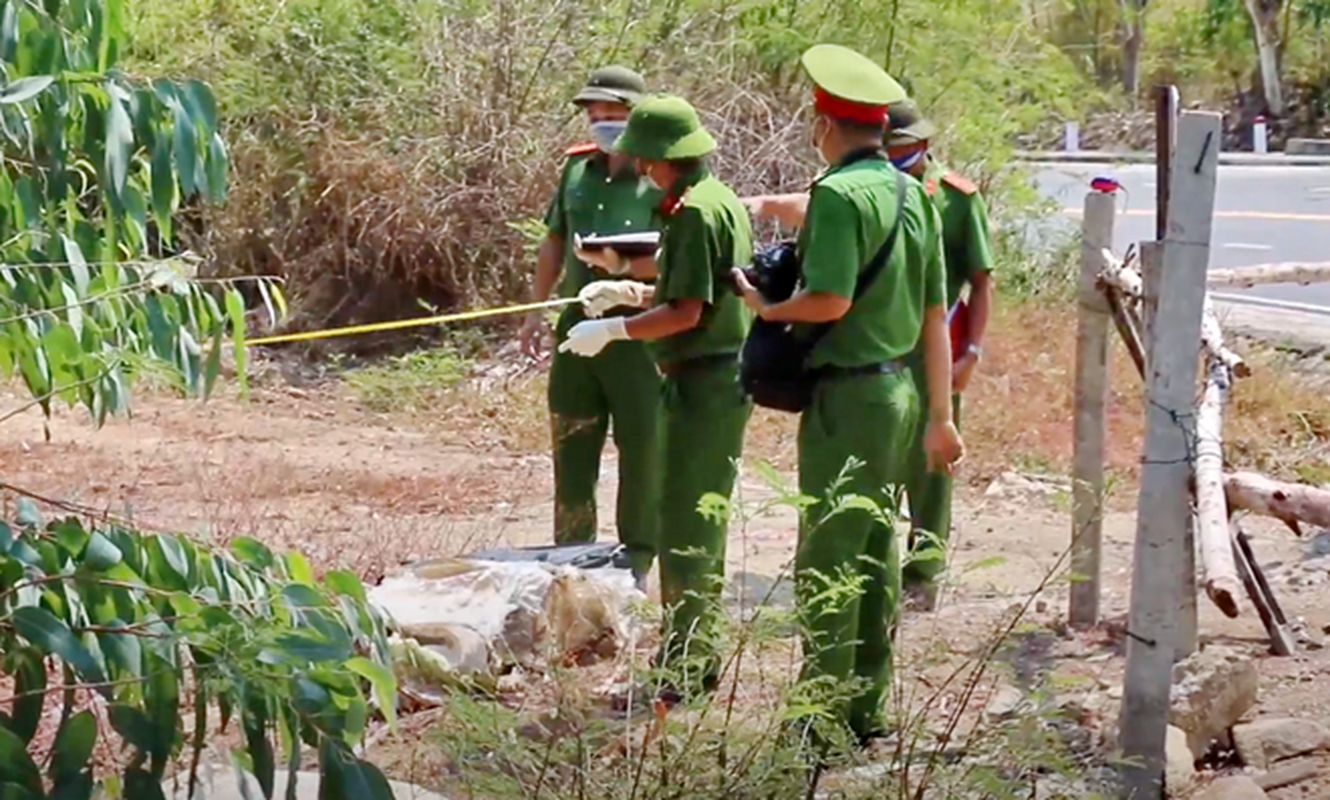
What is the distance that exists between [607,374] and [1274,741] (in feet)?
8.00

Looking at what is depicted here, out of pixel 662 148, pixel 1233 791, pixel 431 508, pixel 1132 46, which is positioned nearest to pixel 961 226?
pixel 662 148

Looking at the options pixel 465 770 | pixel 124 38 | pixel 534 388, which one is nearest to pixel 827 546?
pixel 465 770

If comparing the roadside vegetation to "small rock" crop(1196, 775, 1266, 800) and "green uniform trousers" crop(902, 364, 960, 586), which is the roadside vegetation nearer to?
"small rock" crop(1196, 775, 1266, 800)

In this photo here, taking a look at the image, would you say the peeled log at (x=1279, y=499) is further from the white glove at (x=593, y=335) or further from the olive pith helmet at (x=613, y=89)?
the olive pith helmet at (x=613, y=89)

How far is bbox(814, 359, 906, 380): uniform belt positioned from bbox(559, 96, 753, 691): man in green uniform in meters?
0.56

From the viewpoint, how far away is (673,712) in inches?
150

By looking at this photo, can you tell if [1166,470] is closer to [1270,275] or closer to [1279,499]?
[1279,499]

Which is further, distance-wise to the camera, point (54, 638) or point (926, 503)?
point (926, 503)

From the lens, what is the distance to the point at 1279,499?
463cm

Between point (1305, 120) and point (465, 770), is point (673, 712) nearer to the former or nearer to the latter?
point (465, 770)

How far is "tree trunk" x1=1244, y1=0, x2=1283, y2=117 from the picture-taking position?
34.3 m

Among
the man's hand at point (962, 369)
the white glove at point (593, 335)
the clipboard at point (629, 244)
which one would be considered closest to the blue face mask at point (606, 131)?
the clipboard at point (629, 244)

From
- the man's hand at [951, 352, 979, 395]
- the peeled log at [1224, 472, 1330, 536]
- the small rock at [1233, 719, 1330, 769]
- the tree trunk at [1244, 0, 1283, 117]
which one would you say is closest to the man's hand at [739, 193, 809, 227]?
the man's hand at [951, 352, 979, 395]

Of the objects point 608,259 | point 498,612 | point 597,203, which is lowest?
point 498,612
